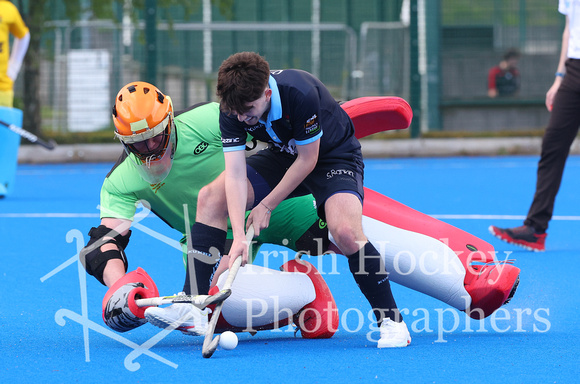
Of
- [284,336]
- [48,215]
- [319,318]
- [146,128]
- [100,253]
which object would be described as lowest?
[48,215]

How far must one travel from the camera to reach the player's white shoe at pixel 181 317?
10.3ft

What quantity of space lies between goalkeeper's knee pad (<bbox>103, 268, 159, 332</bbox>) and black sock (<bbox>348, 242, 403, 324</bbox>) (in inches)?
30.6

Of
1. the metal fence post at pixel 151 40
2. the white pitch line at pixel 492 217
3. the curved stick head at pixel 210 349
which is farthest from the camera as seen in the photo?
the metal fence post at pixel 151 40

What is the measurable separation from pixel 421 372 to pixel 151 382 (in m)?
0.88

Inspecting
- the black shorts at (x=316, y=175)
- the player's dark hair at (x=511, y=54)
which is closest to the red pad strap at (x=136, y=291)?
the black shorts at (x=316, y=175)

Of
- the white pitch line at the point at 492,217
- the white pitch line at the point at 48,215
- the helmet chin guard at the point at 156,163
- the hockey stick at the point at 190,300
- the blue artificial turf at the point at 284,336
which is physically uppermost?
the helmet chin guard at the point at 156,163

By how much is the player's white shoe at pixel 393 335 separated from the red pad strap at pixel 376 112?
1058mm

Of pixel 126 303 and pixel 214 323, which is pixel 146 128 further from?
pixel 214 323

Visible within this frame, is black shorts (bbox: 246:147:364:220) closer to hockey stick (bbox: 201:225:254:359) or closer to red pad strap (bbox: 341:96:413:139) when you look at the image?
red pad strap (bbox: 341:96:413:139)

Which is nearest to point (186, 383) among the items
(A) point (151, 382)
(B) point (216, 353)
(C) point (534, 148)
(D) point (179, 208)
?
(A) point (151, 382)

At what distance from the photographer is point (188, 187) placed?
3822mm

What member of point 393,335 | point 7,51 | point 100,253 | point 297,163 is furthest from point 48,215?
point 393,335

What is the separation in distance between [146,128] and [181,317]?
2.42 ft

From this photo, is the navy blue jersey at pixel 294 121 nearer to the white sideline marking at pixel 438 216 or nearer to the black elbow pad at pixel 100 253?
the black elbow pad at pixel 100 253
